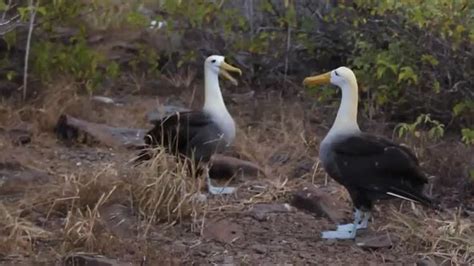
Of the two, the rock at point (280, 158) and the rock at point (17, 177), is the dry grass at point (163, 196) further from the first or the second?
the rock at point (280, 158)

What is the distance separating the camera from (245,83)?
1037 cm

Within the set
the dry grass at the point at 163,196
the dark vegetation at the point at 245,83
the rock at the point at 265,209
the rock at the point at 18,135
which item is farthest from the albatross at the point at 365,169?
the rock at the point at 18,135

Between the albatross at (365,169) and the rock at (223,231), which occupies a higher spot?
the albatross at (365,169)

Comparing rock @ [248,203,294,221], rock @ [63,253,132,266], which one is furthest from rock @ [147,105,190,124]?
rock @ [63,253,132,266]

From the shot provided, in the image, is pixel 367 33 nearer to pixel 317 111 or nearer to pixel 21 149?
pixel 317 111

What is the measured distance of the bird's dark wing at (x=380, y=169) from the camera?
596 cm

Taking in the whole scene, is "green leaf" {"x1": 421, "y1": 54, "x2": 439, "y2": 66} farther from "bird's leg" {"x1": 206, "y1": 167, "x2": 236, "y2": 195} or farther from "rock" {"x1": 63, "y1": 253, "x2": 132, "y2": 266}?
"rock" {"x1": 63, "y1": 253, "x2": 132, "y2": 266}

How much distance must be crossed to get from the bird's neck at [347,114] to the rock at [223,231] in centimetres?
77

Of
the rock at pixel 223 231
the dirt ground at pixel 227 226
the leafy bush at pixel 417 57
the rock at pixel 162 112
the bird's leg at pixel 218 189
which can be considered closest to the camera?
the dirt ground at pixel 227 226

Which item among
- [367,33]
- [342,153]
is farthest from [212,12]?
[342,153]

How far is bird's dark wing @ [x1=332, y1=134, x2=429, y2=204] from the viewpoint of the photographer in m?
5.96

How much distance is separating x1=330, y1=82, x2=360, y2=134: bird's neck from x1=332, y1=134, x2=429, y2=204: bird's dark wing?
0.55 ft

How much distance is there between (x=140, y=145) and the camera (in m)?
8.17

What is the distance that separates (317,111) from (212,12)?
1.63m
